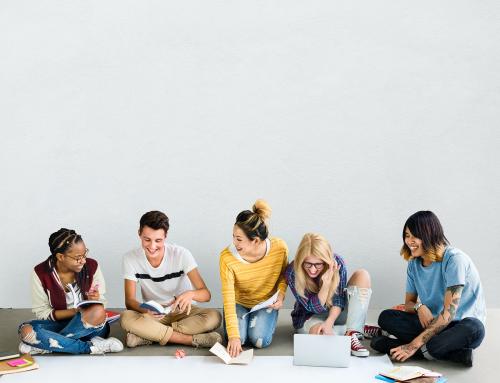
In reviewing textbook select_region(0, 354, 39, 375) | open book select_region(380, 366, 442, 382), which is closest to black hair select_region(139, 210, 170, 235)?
textbook select_region(0, 354, 39, 375)

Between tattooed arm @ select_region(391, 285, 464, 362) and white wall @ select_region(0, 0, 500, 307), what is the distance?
107 cm

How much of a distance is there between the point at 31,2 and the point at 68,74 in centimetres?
52

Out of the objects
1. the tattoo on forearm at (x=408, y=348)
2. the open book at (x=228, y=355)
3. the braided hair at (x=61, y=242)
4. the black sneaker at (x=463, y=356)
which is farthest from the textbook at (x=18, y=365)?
the black sneaker at (x=463, y=356)

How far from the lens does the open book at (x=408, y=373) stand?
3176mm

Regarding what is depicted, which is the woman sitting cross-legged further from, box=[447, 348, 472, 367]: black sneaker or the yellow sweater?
box=[447, 348, 472, 367]: black sneaker

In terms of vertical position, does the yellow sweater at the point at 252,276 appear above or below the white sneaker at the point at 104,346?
above

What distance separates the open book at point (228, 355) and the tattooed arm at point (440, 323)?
0.72 metres

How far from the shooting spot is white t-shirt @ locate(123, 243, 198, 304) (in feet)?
12.9

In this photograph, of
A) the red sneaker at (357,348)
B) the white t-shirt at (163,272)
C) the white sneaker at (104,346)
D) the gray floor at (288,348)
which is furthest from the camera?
the white t-shirt at (163,272)

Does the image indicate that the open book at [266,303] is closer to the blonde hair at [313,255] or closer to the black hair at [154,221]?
the blonde hair at [313,255]

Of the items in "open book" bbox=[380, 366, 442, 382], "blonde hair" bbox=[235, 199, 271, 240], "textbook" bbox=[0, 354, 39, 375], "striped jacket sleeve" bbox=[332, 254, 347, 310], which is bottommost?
"open book" bbox=[380, 366, 442, 382]

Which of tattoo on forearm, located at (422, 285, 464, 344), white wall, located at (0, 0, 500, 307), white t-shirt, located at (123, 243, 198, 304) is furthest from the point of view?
white wall, located at (0, 0, 500, 307)

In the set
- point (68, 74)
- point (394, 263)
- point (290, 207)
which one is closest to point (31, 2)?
point (68, 74)

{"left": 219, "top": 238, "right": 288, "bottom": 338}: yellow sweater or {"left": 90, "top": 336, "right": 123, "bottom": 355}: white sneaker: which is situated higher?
{"left": 219, "top": 238, "right": 288, "bottom": 338}: yellow sweater
